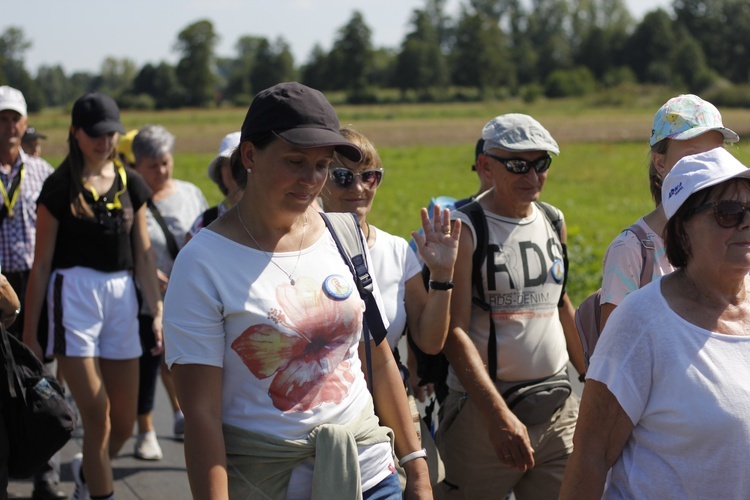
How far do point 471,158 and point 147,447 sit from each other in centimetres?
3125

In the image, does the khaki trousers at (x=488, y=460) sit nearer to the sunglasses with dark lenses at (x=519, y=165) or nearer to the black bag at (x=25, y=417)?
the sunglasses with dark lenses at (x=519, y=165)

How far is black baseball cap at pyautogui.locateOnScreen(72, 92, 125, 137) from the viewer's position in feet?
16.3

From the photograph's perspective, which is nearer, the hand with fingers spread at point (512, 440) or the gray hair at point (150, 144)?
the hand with fingers spread at point (512, 440)

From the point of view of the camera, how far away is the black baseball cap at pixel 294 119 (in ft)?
8.46

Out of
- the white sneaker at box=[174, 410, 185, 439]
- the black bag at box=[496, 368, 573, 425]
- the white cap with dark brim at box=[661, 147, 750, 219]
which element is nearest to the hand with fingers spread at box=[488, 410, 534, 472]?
the black bag at box=[496, 368, 573, 425]

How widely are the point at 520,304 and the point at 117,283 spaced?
2.29 meters

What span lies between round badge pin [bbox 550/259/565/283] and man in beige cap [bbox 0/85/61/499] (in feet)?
10.5

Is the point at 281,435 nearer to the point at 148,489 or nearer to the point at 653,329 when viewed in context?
the point at 653,329

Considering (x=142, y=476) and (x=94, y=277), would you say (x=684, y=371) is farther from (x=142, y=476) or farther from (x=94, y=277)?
(x=142, y=476)

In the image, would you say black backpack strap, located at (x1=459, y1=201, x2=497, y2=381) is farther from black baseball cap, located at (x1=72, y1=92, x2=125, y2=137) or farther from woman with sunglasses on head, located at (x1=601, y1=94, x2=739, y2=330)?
black baseball cap, located at (x1=72, y1=92, x2=125, y2=137)

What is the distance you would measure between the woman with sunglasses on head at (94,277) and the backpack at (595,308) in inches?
100

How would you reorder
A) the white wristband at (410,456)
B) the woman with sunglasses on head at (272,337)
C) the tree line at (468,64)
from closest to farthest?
1. the woman with sunglasses on head at (272,337)
2. the white wristband at (410,456)
3. the tree line at (468,64)

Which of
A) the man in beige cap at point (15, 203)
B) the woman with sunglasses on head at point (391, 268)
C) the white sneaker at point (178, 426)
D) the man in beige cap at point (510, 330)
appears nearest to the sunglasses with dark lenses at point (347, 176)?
the woman with sunglasses on head at point (391, 268)

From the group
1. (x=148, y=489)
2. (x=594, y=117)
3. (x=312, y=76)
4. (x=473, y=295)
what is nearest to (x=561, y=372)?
(x=473, y=295)
